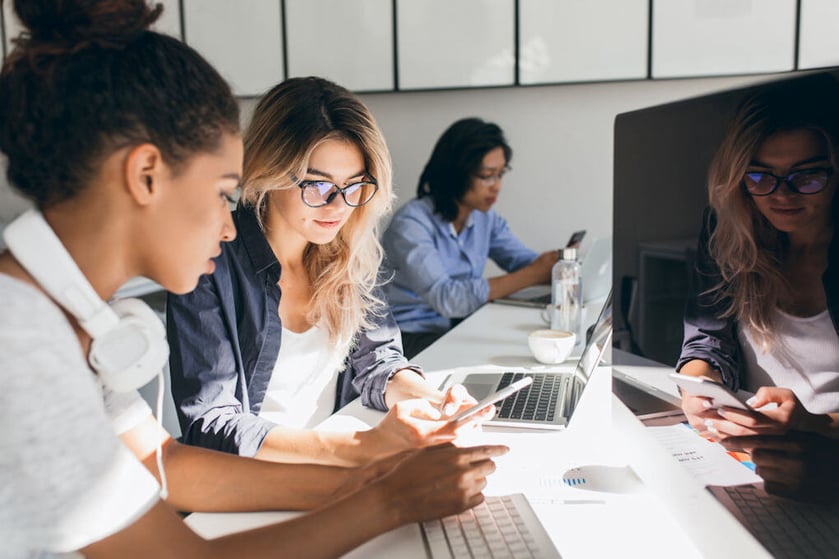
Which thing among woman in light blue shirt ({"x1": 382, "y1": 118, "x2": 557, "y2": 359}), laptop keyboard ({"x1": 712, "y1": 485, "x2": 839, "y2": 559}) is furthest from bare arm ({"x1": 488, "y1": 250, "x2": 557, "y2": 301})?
laptop keyboard ({"x1": 712, "y1": 485, "x2": 839, "y2": 559})

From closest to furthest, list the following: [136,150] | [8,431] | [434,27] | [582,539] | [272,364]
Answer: [8,431] < [136,150] < [582,539] < [272,364] < [434,27]

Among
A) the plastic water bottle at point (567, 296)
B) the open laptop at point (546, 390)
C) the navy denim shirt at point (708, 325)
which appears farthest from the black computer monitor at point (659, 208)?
the plastic water bottle at point (567, 296)

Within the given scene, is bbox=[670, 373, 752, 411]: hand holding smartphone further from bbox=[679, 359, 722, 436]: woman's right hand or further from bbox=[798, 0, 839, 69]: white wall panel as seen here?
bbox=[798, 0, 839, 69]: white wall panel

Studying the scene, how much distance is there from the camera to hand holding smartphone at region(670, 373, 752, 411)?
73 centimetres

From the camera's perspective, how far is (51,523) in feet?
2.03

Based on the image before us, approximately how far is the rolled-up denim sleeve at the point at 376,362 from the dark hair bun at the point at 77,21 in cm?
87

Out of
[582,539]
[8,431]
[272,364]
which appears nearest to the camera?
[8,431]

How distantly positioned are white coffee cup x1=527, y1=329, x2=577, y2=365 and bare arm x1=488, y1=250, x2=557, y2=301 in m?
0.91

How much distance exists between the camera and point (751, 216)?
2.31 ft

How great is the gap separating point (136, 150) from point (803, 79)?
0.61 m

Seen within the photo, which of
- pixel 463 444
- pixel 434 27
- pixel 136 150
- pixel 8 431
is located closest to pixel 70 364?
pixel 8 431

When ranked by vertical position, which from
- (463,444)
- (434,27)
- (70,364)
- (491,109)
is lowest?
(463,444)

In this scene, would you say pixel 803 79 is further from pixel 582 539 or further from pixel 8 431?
pixel 8 431

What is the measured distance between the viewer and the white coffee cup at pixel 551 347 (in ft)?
5.51
